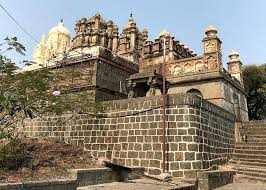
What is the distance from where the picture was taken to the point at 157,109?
12.0 metres

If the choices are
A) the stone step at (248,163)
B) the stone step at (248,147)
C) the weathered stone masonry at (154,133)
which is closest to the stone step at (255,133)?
the stone step at (248,147)

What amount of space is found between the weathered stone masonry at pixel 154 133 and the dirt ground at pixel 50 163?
0.96m

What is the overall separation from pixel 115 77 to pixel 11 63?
397 inches

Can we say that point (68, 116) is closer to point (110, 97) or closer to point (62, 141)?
point (62, 141)

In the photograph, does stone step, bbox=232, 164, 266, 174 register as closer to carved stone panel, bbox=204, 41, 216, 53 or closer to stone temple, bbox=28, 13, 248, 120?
stone temple, bbox=28, 13, 248, 120

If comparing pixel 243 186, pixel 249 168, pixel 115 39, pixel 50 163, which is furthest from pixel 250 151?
pixel 115 39

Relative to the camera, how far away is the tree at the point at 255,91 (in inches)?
1225

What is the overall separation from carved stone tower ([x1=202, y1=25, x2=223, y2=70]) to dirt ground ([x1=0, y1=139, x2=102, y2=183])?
9.68 m

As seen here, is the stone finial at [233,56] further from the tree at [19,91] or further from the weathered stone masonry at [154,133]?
the tree at [19,91]

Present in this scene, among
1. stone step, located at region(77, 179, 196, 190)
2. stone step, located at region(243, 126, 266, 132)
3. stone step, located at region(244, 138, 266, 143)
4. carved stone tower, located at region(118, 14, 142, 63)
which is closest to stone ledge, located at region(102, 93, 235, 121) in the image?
stone step, located at region(77, 179, 196, 190)

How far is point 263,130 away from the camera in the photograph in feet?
56.5

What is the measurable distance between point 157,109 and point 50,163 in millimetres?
4480

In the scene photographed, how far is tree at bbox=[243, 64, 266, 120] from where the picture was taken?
102ft

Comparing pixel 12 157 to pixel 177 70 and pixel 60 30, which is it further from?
pixel 60 30
